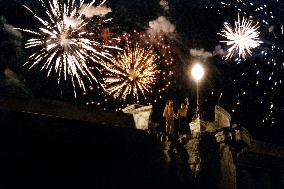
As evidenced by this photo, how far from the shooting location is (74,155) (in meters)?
12.3

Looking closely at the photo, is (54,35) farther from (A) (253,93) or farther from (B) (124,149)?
(A) (253,93)

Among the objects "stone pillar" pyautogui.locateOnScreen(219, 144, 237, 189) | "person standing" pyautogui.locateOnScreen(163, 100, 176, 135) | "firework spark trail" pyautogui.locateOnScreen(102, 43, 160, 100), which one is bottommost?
"stone pillar" pyautogui.locateOnScreen(219, 144, 237, 189)

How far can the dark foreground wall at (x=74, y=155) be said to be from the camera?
11.3 meters

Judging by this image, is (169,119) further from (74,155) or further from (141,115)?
(74,155)

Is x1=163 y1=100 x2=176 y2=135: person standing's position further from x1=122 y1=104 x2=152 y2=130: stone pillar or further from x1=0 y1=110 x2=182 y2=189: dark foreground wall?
x1=0 y1=110 x2=182 y2=189: dark foreground wall

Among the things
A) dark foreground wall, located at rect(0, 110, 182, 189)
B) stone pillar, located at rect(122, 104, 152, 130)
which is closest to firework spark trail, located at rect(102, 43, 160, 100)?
stone pillar, located at rect(122, 104, 152, 130)

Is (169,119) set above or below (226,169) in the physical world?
above

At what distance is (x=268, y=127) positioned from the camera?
82.9ft

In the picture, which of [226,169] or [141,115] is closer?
[226,169]

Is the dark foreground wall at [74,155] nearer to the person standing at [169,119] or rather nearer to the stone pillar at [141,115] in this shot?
the stone pillar at [141,115]

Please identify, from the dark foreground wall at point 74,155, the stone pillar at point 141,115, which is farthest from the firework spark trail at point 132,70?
the dark foreground wall at point 74,155

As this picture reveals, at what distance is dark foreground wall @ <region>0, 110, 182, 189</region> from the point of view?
11.3 metres

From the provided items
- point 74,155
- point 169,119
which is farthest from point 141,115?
point 74,155

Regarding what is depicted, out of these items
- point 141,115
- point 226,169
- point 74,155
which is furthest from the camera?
point 141,115
